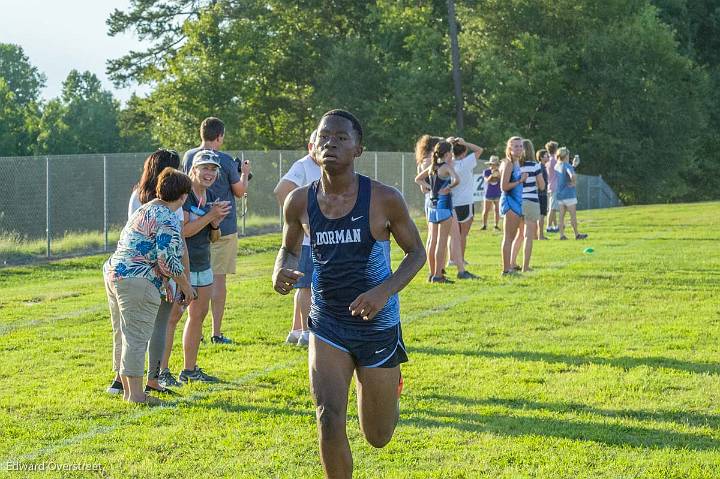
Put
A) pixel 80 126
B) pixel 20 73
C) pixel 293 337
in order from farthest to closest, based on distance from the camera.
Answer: pixel 20 73, pixel 80 126, pixel 293 337

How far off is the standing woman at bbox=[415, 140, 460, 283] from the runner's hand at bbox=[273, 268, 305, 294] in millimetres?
9241

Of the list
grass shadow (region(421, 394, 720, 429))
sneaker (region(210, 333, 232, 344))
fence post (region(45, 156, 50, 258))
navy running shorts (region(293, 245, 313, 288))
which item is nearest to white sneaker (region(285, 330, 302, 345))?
sneaker (region(210, 333, 232, 344))

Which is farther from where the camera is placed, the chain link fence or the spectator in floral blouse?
the chain link fence

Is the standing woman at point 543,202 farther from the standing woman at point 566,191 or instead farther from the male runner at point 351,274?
the male runner at point 351,274

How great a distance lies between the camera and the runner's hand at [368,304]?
524 cm

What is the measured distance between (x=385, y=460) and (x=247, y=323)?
18.5 feet

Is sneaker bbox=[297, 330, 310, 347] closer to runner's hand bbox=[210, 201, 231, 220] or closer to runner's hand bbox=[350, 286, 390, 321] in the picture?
runner's hand bbox=[210, 201, 231, 220]

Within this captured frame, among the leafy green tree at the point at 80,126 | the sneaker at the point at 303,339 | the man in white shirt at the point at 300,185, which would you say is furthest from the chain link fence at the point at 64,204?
the leafy green tree at the point at 80,126

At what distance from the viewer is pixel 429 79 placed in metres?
53.3

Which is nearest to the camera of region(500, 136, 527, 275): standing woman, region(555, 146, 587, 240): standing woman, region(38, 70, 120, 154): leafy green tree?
region(500, 136, 527, 275): standing woman

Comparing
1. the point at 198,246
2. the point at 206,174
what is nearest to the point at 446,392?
the point at 198,246

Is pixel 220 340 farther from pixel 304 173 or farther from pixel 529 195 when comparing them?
pixel 529 195

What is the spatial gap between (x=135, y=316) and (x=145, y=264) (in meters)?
0.37

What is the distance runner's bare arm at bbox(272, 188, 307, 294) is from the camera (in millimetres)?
5621
